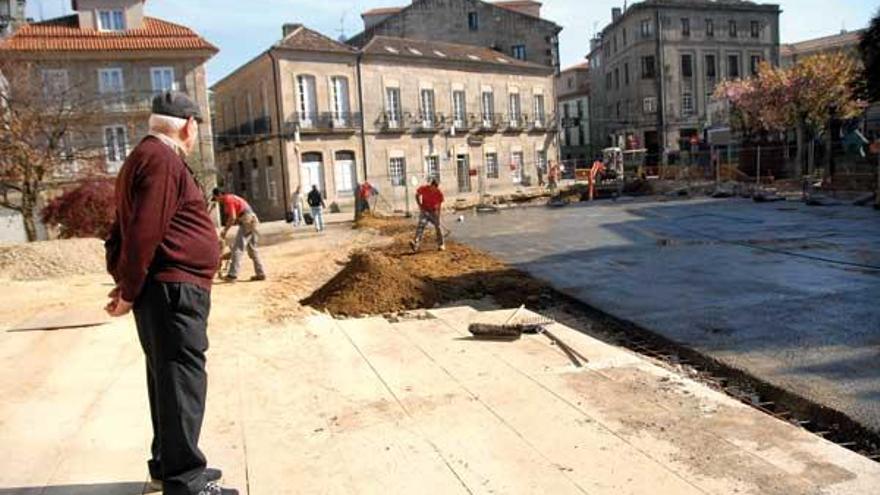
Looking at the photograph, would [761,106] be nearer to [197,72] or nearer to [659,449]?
[197,72]

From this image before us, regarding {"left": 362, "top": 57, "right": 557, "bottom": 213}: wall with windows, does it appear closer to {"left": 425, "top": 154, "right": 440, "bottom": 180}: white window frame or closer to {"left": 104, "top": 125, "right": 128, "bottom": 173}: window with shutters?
{"left": 425, "top": 154, "right": 440, "bottom": 180}: white window frame

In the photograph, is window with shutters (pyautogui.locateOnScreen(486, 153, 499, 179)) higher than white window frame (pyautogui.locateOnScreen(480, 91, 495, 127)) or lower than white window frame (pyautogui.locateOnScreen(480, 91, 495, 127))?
lower

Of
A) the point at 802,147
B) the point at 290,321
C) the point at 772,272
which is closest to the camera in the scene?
the point at 290,321

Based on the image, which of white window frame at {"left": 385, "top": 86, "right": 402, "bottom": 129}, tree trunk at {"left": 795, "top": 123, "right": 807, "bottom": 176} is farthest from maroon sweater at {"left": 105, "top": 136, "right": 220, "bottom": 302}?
white window frame at {"left": 385, "top": 86, "right": 402, "bottom": 129}

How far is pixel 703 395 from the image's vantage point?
4887 mm

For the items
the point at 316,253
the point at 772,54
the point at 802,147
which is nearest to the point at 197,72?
the point at 316,253

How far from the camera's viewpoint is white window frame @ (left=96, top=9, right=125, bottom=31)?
34.4 meters

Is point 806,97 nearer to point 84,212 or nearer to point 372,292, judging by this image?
point 84,212

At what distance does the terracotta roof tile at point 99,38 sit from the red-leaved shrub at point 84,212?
56.8 ft

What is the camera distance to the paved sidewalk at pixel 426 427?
11.9 ft

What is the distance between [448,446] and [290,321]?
420 centimetres

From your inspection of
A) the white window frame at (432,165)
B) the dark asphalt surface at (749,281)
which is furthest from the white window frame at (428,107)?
the dark asphalt surface at (749,281)

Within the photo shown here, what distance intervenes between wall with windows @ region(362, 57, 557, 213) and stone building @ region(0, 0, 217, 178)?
9.10 meters

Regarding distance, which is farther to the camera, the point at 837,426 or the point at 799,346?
the point at 799,346
